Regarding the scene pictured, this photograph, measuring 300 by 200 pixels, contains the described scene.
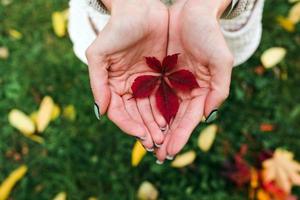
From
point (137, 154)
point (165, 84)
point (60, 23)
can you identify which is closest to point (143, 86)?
point (165, 84)

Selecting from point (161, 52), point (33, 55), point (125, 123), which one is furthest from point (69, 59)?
point (125, 123)

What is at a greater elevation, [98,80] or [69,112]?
[98,80]

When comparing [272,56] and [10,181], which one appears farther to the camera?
[272,56]

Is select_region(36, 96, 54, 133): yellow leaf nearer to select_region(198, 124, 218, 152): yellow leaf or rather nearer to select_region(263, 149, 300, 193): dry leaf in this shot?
select_region(198, 124, 218, 152): yellow leaf

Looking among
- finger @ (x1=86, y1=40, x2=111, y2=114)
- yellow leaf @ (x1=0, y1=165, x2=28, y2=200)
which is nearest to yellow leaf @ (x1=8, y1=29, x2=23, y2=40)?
yellow leaf @ (x1=0, y1=165, x2=28, y2=200)

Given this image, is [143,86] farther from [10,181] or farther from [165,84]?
[10,181]

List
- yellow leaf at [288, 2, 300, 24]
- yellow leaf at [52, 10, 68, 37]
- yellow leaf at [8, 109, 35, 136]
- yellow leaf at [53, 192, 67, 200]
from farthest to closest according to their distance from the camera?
yellow leaf at [52, 10, 68, 37], yellow leaf at [288, 2, 300, 24], yellow leaf at [8, 109, 35, 136], yellow leaf at [53, 192, 67, 200]
